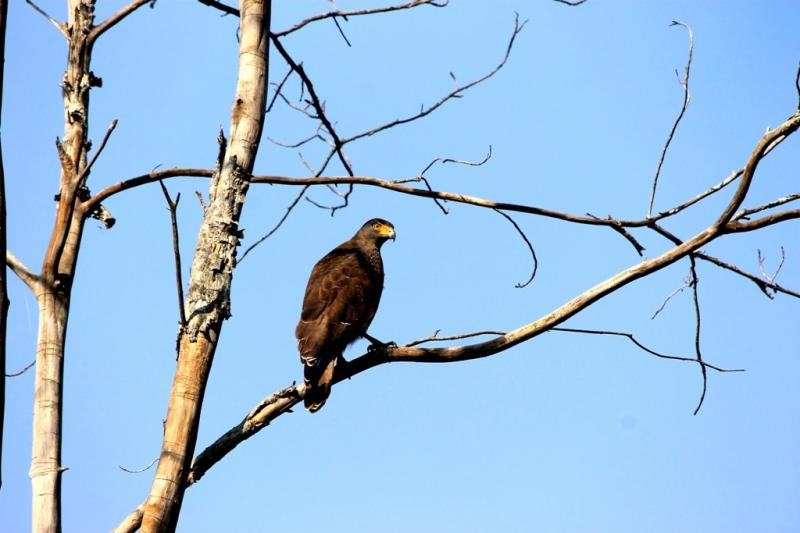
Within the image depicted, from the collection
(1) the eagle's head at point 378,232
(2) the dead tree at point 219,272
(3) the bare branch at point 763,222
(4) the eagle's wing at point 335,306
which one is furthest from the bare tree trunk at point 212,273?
(1) the eagle's head at point 378,232

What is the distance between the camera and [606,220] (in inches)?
159

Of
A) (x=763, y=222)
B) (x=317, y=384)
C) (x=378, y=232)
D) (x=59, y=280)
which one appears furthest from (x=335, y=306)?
(x=763, y=222)

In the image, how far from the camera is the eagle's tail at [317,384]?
4.88 metres

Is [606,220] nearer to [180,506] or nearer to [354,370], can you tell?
[354,370]

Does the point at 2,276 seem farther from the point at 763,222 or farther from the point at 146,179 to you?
the point at 763,222

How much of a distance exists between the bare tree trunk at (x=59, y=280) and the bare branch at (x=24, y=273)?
25 mm

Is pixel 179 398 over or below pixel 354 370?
below

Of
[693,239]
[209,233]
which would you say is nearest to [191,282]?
[209,233]

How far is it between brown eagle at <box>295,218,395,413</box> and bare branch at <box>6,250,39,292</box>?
4.96ft

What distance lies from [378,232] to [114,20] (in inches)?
117

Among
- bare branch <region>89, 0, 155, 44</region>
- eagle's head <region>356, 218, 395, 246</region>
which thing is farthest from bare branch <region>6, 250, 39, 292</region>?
eagle's head <region>356, 218, 395, 246</region>

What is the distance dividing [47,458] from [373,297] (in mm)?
2568

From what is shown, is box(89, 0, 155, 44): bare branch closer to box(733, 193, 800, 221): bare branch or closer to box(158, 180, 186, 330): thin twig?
box(158, 180, 186, 330): thin twig

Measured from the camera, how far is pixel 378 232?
7.31 metres
